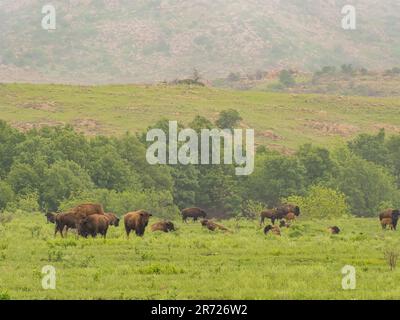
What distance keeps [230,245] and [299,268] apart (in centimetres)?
715

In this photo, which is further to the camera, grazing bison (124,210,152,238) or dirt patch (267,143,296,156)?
dirt patch (267,143,296,156)

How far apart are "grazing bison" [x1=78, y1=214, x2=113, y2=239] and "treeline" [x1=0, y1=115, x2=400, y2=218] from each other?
26075 millimetres

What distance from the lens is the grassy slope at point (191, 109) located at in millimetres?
148500

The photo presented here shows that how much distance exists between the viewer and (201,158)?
85250mm

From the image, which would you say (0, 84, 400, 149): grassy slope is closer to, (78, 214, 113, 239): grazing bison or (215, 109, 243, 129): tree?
(215, 109, 243, 129): tree

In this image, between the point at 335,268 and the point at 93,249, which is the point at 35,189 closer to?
the point at 93,249

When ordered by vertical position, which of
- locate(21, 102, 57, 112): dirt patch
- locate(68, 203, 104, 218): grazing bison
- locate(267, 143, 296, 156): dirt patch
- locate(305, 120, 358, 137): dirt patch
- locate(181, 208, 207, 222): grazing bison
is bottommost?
locate(68, 203, 104, 218): grazing bison

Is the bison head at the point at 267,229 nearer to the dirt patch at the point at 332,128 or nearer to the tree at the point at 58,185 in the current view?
the tree at the point at 58,185

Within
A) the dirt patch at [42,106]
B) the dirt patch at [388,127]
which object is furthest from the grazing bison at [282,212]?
A: the dirt patch at [388,127]

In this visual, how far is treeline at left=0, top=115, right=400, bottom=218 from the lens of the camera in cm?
6644

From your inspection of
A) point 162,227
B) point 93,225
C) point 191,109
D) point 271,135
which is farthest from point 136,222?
point 191,109

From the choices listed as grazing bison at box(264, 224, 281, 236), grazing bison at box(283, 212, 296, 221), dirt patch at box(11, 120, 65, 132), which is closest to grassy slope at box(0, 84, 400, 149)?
dirt patch at box(11, 120, 65, 132)

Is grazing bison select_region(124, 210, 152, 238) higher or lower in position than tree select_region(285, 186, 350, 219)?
lower

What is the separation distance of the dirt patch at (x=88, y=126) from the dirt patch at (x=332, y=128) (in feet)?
139
